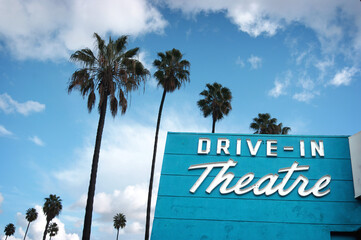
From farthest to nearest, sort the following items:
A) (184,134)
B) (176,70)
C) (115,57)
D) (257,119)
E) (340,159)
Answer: (257,119) < (176,70) < (115,57) < (184,134) < (340,159)

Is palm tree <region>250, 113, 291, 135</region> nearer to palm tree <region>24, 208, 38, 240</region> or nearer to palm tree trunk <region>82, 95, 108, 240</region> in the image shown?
palm tree trunk <region>82, 95, 108, 240</region>

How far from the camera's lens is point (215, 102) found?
107ft

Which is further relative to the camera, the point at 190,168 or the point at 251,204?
the point at 190,168

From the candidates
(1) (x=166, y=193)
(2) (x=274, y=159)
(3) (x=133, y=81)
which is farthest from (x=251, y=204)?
(3) (x=133, y=81)

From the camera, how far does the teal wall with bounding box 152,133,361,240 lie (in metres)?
Result: 13.6

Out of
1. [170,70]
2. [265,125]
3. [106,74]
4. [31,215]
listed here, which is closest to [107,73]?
[106,74]

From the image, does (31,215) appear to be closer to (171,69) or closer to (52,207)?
(52,207)

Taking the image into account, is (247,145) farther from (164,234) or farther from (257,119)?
(257,119)

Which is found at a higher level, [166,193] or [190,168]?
[190,168]

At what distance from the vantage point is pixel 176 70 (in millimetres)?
27062

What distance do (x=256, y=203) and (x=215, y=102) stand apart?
19236 millimetres

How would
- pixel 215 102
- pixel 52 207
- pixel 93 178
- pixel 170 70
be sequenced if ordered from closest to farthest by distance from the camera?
pixel 93 178 → pixel 170 70 → pixel 215 102 → pixel 52 207

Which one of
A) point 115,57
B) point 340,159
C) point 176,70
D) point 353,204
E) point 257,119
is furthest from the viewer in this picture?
point 257,119

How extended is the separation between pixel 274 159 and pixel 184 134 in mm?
4593
